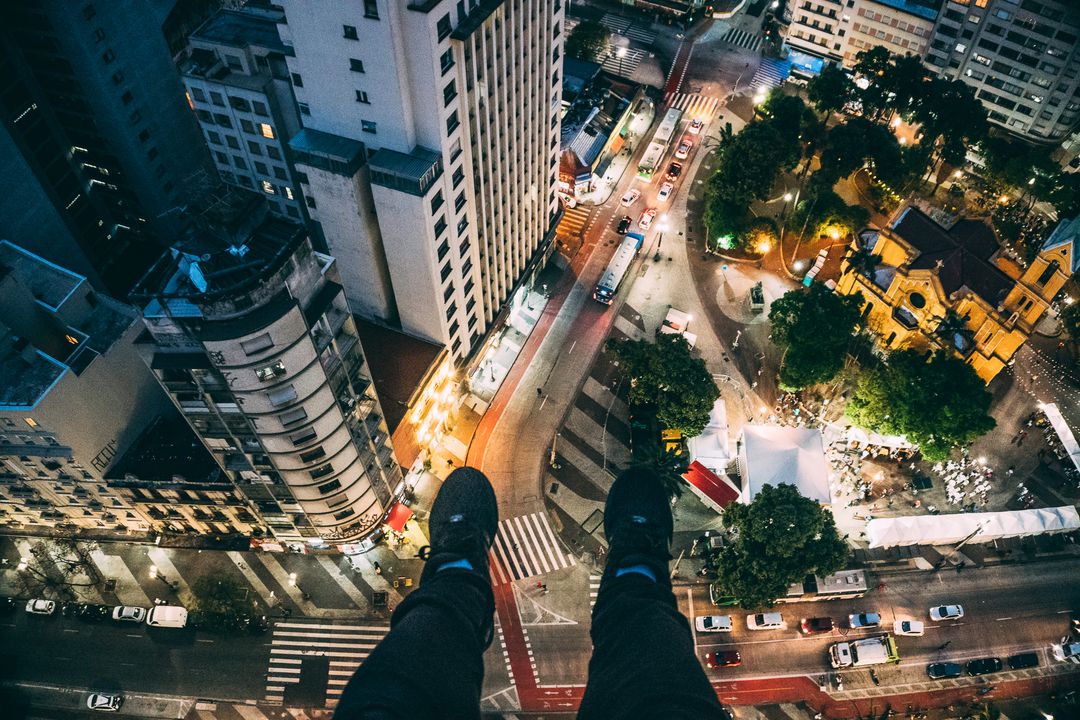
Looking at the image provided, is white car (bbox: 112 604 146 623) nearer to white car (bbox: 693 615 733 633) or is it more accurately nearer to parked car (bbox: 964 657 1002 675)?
white car (bbox: 693 615 733 633)

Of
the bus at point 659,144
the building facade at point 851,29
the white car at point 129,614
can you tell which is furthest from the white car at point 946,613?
the white car at point 129,614

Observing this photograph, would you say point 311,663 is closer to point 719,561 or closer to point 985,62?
point 719,561

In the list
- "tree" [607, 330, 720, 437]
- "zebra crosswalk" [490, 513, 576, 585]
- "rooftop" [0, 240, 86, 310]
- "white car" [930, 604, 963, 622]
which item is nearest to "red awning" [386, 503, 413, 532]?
"zebra crosswalk" [490, 513, 576, 585]

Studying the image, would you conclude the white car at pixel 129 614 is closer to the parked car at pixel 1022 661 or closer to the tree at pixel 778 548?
the tree at pixel 778 548

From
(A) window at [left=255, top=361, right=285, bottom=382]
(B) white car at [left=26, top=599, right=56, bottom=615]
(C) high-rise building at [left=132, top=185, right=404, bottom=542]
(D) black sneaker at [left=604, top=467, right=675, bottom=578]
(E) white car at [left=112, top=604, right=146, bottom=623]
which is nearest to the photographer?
(D) black sneaker at [left=604, top=467, right=675, bottom=578]

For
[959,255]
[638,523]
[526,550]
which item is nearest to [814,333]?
[959,255]

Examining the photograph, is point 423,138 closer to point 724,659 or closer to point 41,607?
point 724,659

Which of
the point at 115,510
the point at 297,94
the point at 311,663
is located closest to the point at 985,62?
the point at 297,94
